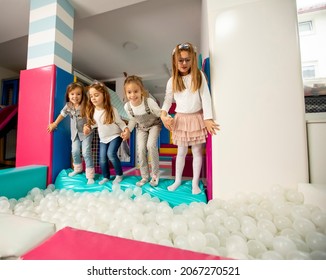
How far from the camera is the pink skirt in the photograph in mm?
1142

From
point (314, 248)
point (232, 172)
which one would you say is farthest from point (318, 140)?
point (314, 248)

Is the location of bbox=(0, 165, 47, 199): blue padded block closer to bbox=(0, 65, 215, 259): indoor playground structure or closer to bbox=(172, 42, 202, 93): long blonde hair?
bbox=(0, 65, 215, 259): indoor playground structure

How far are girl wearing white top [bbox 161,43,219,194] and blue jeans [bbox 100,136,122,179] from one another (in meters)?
0.45

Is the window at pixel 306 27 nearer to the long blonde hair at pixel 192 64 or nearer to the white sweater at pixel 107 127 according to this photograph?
the long blonde hair at pixel 192 64

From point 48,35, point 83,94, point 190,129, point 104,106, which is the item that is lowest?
point 190,129

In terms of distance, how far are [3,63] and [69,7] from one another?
2551 millimetres

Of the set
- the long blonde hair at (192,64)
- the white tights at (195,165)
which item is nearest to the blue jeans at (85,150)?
the white tights at (195,165)

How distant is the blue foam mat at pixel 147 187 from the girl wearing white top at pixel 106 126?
8cm

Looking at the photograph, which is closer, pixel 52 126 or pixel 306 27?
pixel 52 126

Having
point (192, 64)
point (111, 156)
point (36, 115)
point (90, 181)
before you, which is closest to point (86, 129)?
point (111, 156)

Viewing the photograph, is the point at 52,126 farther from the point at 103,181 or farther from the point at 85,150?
the point at 103,181

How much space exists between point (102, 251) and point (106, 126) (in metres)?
1.08

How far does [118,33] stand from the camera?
2475 mm
